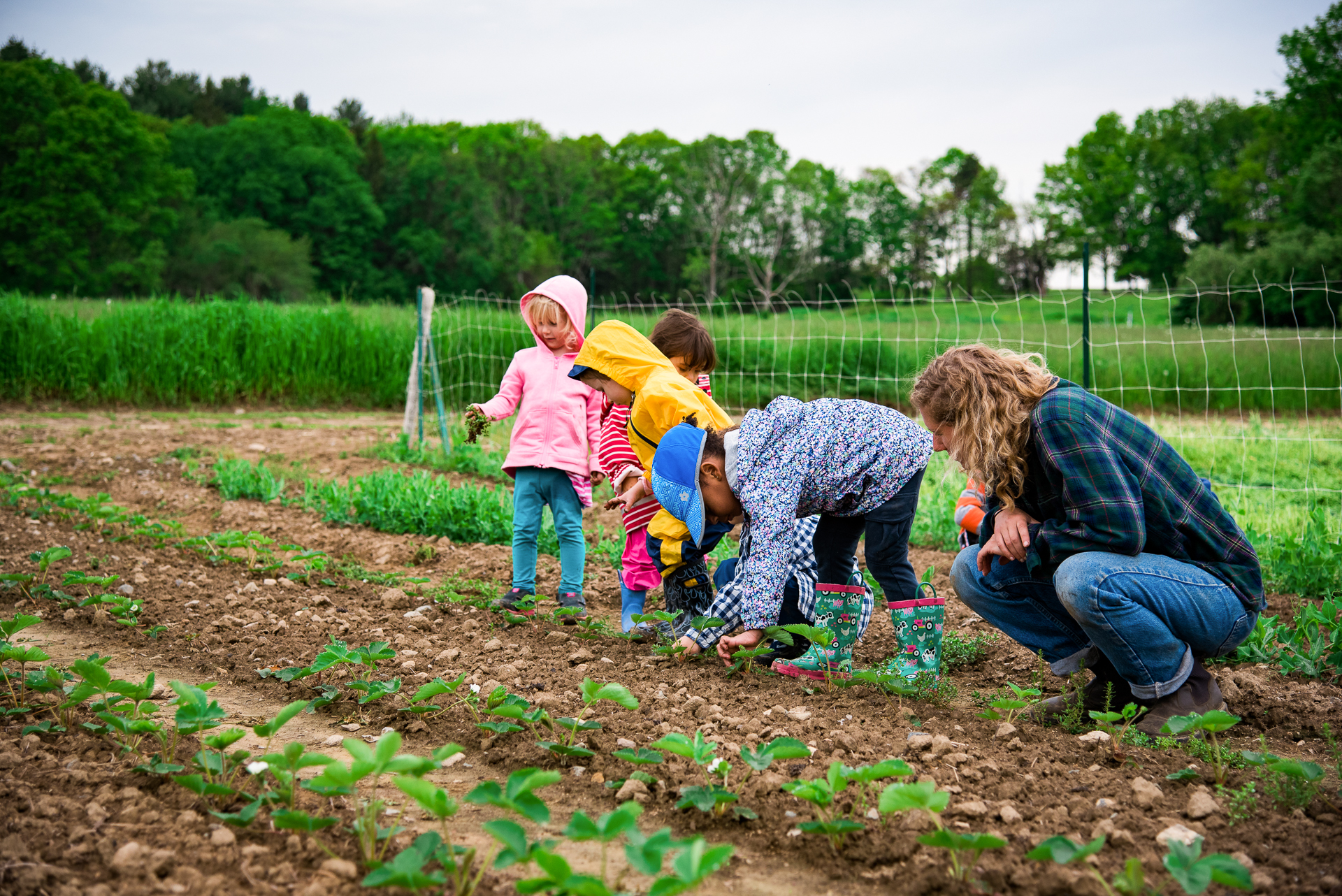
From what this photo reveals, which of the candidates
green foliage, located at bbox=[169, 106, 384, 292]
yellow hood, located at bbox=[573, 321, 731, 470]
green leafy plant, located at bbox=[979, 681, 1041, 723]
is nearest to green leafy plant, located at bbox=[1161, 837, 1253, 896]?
green leafy plant, located at bbox=[979, 681, 1041, 723]

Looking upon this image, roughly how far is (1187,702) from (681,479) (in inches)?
60.6

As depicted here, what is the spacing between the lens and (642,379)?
348cm

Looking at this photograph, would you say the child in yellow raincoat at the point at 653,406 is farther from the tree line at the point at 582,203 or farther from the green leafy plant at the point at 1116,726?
the tree line at the point at 582,203

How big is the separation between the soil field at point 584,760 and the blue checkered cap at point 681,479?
497 mm

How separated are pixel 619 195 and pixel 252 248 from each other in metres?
21.8

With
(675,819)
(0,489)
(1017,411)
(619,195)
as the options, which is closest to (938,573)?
(1017,411)

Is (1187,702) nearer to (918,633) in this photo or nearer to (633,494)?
(918,633)

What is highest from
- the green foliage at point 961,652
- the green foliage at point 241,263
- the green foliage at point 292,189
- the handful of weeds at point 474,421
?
the green foliage at point 292,189

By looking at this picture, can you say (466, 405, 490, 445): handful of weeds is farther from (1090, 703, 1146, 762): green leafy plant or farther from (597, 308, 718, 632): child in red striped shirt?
(1090, 703, 1146, 762): green leafy plant

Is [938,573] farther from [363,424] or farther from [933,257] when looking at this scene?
[933,257]

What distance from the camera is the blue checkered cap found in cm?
285

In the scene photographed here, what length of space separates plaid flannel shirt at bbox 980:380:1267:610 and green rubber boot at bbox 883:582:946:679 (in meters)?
0.46

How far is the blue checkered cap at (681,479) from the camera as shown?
2.85 m

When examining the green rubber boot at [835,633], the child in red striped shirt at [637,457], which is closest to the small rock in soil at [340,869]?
the green rubber boot at [835,633]
